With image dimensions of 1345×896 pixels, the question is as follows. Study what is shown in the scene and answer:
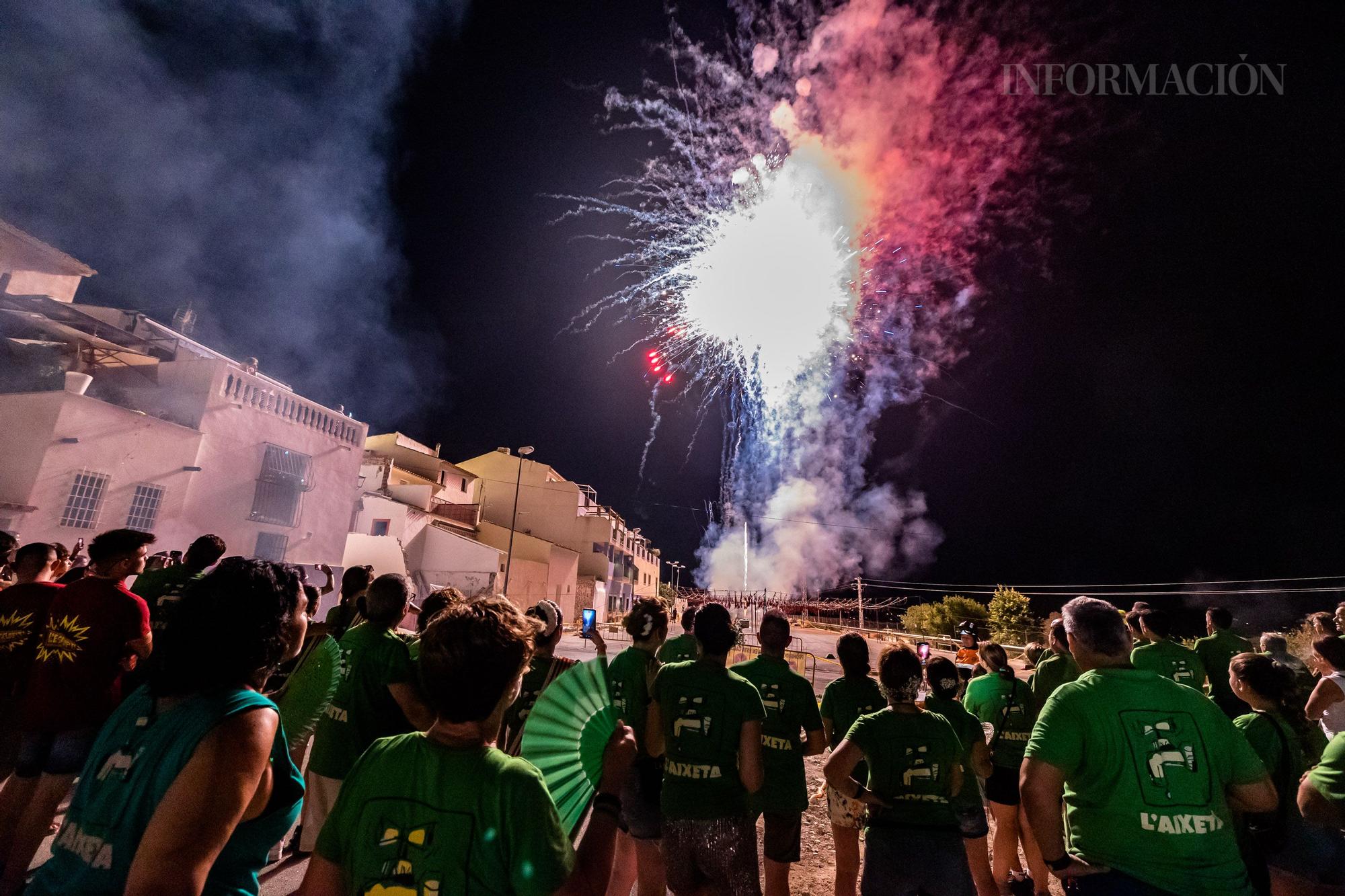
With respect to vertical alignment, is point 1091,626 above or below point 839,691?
above

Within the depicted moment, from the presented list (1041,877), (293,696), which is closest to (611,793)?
(293,696)

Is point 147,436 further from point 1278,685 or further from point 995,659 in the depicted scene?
point 1278,685

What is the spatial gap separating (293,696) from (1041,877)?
224 inches

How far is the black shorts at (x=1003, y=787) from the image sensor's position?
464 centimetres

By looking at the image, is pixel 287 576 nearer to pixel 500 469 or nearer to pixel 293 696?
pixel 293 696

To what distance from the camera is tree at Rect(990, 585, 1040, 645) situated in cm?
3878

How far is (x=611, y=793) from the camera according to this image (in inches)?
83.6

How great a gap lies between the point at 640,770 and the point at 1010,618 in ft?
153

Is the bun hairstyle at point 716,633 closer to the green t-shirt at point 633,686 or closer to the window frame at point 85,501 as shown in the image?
the green t-shirt at point 633,686

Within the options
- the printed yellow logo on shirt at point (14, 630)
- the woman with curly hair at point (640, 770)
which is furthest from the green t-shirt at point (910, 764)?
the printed yellow logo on shirt at point (14, 630)

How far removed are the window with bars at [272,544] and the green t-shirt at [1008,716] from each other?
22.0 m

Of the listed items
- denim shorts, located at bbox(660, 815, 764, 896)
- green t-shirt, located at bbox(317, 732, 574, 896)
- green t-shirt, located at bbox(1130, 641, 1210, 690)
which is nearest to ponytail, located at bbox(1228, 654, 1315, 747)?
green t-shirt, located at bbox(1130, 641, 1210, 690)

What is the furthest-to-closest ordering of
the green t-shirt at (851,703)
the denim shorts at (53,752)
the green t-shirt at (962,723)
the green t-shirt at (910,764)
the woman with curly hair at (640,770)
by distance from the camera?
the green t-shirt at (851,703), the green t-shirt at (962,723), the woman with curly hair at (640,770), the denim shorts at (53,752), the green t-shirt at (910,764)

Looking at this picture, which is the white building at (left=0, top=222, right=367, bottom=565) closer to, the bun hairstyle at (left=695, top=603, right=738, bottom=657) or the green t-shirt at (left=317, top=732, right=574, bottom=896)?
the bun hairstyle at (left=695, top=603, right=738, bottom=657)
